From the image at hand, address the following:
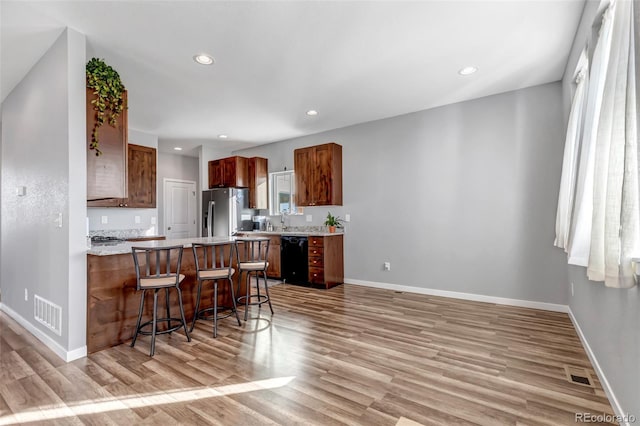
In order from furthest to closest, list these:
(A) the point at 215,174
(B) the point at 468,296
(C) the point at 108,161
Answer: (A) the point at 215,174
(B) the point at 468,296
(C) the point at 108,161

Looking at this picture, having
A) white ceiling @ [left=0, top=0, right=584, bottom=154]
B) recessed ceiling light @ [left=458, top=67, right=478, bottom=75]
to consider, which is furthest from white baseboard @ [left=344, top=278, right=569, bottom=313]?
recessed ceiling light @ [left=458, top=67, right=478, bottom=75]

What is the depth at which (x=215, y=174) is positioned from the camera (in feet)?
21.1

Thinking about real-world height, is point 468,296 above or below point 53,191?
below

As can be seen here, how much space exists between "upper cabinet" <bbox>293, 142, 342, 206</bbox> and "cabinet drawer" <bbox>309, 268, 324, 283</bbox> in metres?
1.16

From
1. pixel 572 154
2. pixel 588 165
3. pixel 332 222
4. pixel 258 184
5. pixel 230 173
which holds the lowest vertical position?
pixel 332 222

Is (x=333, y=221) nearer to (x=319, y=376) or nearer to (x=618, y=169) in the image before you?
(x=319, y=376)

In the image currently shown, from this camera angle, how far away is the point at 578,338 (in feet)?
9.11

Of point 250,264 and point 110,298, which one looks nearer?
point 110,298

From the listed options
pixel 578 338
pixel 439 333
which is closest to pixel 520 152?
pixel 578 338

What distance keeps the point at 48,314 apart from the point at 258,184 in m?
4.03

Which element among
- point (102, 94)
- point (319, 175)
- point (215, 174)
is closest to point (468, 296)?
point (319, 175)

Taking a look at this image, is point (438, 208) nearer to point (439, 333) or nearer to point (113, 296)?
point (439, 333)

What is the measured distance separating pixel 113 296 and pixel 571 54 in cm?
498

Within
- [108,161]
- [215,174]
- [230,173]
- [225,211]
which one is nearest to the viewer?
[108,161]
